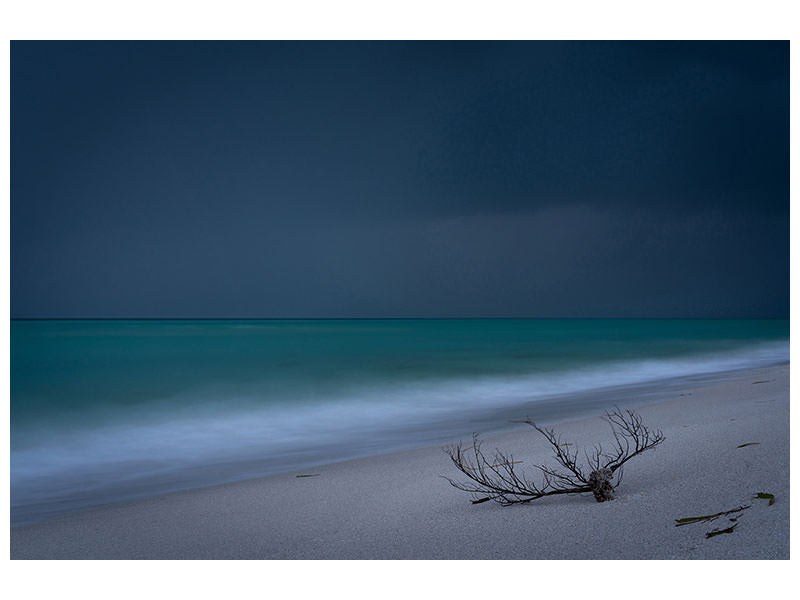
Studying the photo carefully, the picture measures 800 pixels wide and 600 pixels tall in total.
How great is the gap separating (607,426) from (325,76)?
3.23 m

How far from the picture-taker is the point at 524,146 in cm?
525

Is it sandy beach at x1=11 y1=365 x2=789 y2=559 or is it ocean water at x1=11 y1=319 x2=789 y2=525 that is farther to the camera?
ocean water at x1=11 y1=319 x2=789 y2=525

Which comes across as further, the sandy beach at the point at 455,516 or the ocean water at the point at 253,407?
the ocean water at the point at 253,407

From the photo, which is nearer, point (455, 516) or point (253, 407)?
point (455, 516)

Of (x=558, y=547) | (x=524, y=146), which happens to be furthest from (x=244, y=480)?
(x=524, y=146)

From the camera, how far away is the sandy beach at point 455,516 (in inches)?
75.2

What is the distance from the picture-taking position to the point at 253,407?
20.5 ft

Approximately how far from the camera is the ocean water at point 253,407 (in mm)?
3934

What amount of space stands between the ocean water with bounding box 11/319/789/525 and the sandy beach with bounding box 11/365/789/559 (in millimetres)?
657

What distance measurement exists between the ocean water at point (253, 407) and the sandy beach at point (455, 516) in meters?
0.66

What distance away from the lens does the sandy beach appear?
191 centimetres

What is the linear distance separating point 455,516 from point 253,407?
4.37 meters

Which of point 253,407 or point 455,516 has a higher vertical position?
point 253,407
